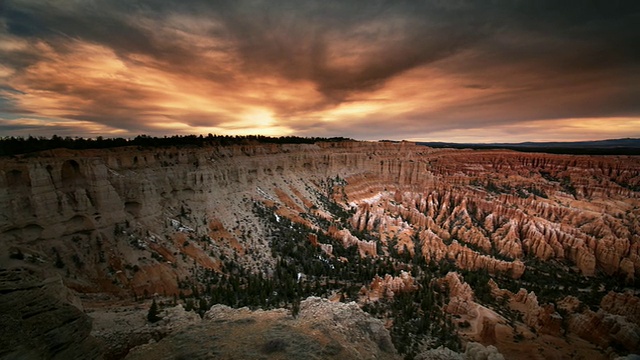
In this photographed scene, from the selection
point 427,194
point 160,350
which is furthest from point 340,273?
point 427,194

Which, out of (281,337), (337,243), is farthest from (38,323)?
(337,243)

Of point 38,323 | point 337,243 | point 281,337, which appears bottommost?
point 337,243

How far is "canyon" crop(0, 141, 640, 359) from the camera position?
2183 centimetres

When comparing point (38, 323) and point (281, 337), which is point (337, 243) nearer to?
point (281, 337)

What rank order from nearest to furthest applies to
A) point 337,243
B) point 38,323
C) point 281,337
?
1. point 38,323
2. point 281,337
3. point 337,243

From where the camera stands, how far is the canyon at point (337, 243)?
71.6 feet

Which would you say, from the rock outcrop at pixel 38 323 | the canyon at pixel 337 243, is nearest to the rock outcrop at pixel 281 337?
the canyon at pixel 337 243

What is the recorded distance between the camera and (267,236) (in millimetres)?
39719

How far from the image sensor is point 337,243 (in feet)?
Answer: 142

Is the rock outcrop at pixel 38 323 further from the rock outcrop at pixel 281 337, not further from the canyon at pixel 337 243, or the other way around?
the rock outcrop at pixel 281 337

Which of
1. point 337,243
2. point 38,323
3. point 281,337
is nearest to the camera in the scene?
point 38,323

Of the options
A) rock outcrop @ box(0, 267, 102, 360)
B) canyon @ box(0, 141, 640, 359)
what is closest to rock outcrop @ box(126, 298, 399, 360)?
canyon @ box(0, 141, 640, 359)

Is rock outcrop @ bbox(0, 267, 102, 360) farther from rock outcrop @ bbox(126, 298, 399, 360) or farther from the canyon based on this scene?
rock outcrop @ bbox(126, 298, 399, 360)

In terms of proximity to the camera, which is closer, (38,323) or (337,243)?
(38,323)
